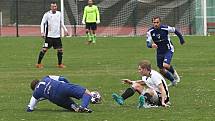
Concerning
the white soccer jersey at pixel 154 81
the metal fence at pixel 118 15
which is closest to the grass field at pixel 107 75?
the white soccer jersey at pixel 154 81

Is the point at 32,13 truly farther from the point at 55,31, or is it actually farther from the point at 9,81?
the point at 9,81

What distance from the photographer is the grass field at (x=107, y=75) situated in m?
11.8

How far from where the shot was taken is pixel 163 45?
1719cm

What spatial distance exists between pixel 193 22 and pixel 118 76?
24.2 m

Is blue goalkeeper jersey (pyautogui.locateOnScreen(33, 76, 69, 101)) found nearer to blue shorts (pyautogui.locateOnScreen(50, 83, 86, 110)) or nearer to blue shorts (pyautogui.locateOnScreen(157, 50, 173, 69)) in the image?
blue shorts (pyautogui.locateOnScreen(50, 83, 86, 110))

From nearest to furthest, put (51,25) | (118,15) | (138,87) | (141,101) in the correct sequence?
(141,101)
(138,87)
(51,25)
(118,15)

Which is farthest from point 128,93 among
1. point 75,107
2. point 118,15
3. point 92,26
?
point 118,15

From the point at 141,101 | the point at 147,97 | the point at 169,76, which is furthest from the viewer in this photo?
the point at 169,76

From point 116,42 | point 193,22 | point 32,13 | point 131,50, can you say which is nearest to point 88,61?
point 131,50

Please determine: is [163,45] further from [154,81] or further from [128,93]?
[154,81]

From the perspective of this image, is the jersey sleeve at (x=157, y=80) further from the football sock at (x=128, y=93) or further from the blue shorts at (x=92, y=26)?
the blue shorts at (x=92, y=26)

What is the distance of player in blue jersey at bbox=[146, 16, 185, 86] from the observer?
16594mm

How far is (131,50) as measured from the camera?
28203 mm

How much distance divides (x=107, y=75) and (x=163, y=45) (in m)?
2.41
